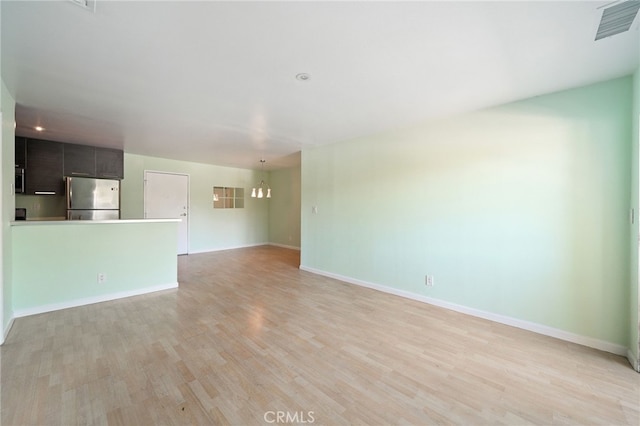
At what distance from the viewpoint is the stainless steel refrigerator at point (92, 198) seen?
4602 mm

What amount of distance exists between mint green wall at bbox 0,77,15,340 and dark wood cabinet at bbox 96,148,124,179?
2403 mm

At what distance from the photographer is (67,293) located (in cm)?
320

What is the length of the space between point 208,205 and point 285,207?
2.18 metres

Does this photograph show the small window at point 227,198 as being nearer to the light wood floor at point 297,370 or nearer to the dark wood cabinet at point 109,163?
the dark wood cabinet at point 109,163

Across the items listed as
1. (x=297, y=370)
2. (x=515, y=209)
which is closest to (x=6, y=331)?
(x=297, y=370)

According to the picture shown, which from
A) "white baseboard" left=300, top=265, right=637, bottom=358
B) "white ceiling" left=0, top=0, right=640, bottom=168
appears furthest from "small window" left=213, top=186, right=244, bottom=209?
"white baseboard" left=300, top=265, right=637, bottom=358

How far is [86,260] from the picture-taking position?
3.34m

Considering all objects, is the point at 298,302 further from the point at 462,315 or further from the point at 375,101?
the point at 375,101

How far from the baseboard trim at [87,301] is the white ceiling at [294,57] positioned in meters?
2.36

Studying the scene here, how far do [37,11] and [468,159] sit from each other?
3861 millimetres

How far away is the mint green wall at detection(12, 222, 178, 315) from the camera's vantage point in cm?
296

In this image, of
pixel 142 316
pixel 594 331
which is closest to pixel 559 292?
pixel 594 331

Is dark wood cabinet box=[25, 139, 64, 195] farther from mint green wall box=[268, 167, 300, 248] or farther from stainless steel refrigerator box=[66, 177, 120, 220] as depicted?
mint green wall box=[268, 167, 300, 248]

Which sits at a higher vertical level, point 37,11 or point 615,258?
point 37,11
